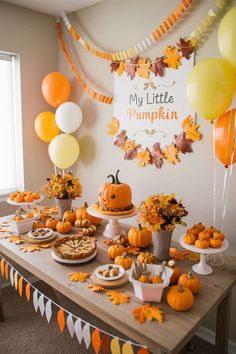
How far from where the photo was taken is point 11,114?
9.42 ft

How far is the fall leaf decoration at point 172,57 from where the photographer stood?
2070mm

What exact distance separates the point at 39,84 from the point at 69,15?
68 centimetres

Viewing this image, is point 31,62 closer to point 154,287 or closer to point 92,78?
point 92,78

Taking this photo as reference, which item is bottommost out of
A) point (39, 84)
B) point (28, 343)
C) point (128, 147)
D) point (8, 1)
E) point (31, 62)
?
point (28, 343)

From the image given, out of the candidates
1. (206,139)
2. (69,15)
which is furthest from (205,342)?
(69,15)

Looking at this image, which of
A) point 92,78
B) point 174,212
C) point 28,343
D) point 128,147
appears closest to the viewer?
point 174,212

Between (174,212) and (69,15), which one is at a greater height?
(69,15)

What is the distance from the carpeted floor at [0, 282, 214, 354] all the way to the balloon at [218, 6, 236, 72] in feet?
5.71

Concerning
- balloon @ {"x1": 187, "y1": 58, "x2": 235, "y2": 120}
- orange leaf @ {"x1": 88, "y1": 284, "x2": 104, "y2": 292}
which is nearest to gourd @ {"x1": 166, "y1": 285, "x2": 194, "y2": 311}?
orange leaf @ {"x1": 88, "y1": 284, "x2": 104, "y2": 292}

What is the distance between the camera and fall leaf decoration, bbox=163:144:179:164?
2.17 meters

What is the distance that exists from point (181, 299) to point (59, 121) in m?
1.84

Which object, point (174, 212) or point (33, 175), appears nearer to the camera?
point (174, 212)

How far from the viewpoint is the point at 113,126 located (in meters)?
2.58

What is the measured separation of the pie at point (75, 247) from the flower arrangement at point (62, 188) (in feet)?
1.38
